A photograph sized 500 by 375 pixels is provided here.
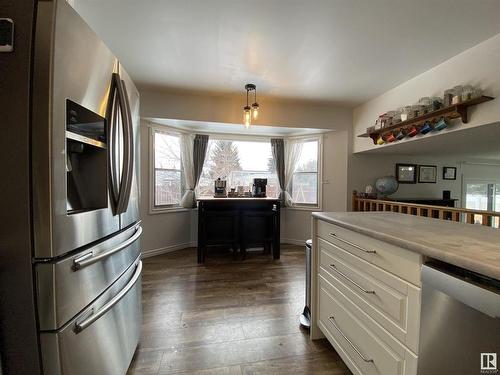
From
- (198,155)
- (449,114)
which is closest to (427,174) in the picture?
(449,114)

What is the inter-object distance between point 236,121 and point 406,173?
3177 mm

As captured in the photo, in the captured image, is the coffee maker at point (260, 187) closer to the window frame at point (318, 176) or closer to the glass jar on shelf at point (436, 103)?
the window frame at point (318, 176)

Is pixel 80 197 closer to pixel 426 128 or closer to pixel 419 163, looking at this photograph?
pixel 426 128

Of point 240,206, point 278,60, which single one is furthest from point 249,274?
point 278,60

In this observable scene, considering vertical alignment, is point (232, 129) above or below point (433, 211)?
above

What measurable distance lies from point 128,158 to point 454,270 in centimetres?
154

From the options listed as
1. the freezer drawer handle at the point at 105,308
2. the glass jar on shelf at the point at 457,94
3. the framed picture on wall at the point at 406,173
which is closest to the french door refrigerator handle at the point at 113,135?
the freezer drawer handle at the point at 105,308

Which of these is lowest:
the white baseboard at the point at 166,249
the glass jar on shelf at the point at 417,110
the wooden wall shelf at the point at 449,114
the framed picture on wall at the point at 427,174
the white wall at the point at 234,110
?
the white baseboard at the point at 166,249

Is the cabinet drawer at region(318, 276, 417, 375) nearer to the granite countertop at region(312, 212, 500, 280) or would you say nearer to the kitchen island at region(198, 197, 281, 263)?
the granite countertop at region(312, 212, 500, 280)

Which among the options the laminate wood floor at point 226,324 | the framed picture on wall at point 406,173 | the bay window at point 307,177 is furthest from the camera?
the bay window at point 307,177

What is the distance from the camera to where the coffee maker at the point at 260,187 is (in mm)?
3906

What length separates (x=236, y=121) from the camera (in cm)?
342

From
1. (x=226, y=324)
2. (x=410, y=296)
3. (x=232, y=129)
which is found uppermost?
(x=232, y=129)

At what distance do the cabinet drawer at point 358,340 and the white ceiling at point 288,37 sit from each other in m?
2.02
